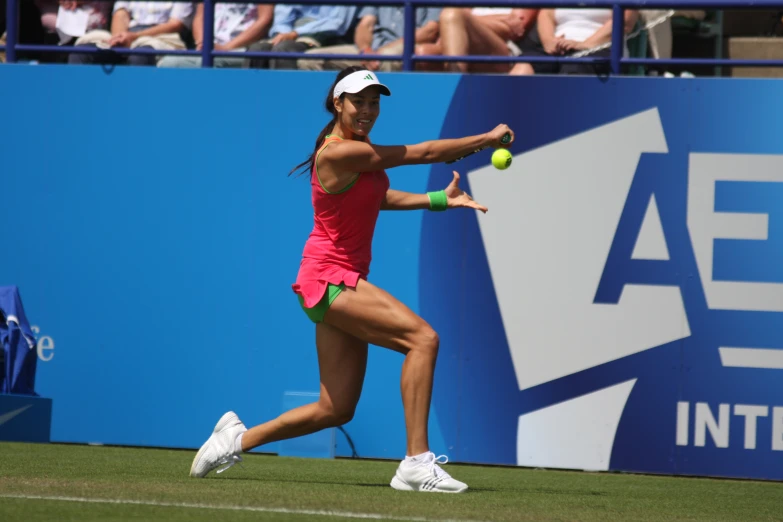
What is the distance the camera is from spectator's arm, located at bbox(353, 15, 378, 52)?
32.0 feet

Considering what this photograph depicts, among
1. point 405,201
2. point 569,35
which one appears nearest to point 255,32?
point 569,35

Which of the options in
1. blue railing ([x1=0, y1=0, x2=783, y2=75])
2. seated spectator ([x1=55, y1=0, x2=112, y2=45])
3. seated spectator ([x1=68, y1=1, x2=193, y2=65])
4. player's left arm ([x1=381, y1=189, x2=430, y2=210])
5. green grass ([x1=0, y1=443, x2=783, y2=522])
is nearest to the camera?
green grass ([x1=0, y1=443, x2=783, y2=522])

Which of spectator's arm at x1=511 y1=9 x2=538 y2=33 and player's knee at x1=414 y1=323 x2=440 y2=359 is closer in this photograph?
player's knee at x1=414 y1=323 x2=440 y2=359

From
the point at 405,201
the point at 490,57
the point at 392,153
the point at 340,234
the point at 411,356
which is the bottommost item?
the point at 411,356

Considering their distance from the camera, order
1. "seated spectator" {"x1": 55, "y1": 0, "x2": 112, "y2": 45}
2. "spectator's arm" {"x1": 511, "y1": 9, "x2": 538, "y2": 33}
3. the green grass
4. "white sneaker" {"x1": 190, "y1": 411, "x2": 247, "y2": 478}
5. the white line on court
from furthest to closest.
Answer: "seated spectator" {"x1": 55, "y1": 0, "x2": 112, "y2": 45}, "spectator's arm" {"x1": 511, "y1": 9, "x2": 538, "y2": 33}, "white sneaker" {"x1": 190, "y1": 411, "x2": 247, "y2": 478}, the green grass, the white line on court

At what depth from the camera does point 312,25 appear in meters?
9.86

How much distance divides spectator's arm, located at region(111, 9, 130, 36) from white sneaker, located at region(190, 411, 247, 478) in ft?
16.6

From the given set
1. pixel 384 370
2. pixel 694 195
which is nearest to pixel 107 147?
pixel 384 370

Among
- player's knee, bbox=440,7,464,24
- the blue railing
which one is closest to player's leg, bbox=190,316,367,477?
the blue railing

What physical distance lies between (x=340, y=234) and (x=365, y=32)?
4.37 meters

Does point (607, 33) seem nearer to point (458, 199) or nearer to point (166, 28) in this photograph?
point (458, 199)

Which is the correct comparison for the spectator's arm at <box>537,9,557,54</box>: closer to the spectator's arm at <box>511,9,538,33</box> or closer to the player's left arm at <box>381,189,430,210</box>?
the spectator's arm at <box>511,9,538,33</box>

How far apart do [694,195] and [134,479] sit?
151 inches

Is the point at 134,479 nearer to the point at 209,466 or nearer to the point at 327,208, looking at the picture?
the point at 209,466
